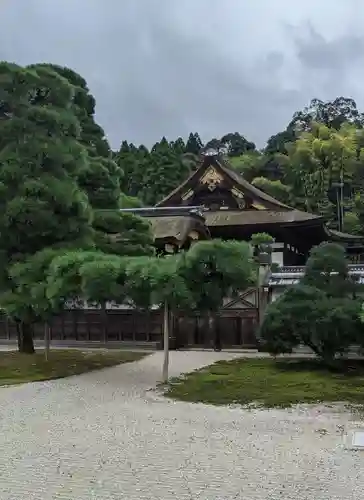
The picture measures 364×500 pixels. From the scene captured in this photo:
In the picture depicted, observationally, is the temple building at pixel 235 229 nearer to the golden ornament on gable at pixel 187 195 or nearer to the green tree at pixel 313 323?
the golden ornament on gable at pixel 187 195

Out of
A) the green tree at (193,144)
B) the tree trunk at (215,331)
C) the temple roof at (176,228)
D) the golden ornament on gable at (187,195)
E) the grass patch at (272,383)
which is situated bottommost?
the grass patch at (272,383)

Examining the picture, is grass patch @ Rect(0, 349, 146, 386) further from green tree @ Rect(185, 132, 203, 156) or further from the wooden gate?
green tree @ Rect(185, 132, 203, 156)

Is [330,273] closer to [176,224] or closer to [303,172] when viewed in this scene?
[176,224]

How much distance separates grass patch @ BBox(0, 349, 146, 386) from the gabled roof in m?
9.72

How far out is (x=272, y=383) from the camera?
1074cm

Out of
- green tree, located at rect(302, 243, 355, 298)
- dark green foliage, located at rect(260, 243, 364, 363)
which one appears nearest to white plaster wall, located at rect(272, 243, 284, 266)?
dark green foliage, located at rect(260, 243, 364, 363)

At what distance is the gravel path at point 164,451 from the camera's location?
509 centimetres

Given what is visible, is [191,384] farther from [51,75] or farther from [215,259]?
[51,75]

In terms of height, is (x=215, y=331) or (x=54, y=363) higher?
(x=215, y=331)

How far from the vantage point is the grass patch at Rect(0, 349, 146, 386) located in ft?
38.6

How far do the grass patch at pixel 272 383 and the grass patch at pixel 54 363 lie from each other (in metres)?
2.57

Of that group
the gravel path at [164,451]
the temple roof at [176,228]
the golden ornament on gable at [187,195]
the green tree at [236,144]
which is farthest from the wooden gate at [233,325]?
the green tree at [236,144]

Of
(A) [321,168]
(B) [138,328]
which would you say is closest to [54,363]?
(B) [138,328]

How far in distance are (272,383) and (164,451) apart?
4834mm
